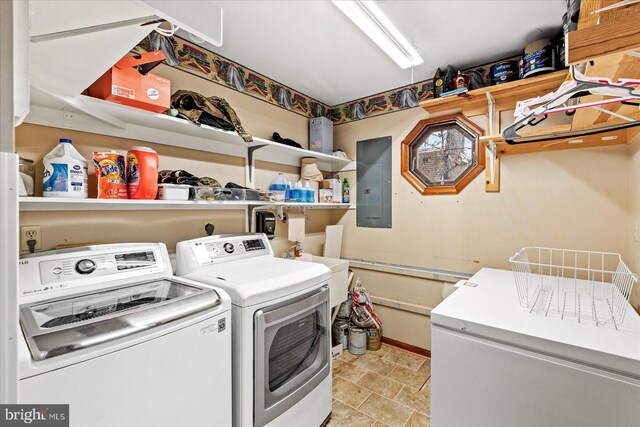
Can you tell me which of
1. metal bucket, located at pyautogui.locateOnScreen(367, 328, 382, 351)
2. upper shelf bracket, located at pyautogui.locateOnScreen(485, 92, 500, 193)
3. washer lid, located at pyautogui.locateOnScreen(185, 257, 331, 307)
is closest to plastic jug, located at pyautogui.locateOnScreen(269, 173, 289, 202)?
washer lid, located at pyautogui.locateOnScreen(185, 257, 331, 307)

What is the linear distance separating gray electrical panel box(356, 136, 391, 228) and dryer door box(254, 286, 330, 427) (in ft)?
4.66

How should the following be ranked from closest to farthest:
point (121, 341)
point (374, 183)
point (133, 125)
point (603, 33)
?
point (603, 33) < point (121, 341) < point (133, 125) < point (374, 183)

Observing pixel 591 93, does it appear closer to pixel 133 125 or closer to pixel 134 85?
pixel 134 85

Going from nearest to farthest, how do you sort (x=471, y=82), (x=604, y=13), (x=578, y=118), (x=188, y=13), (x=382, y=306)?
(x=188, y=13)
(x=604, y=13)
(x=578, y=118)
(x=471, y=82)
(x=382, y=306)

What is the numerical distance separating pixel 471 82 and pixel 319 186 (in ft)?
5.46

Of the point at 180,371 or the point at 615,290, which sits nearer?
the point at 180,371

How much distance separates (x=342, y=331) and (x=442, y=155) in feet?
6.32

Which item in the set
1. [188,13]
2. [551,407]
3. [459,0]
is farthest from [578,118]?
[188,13]

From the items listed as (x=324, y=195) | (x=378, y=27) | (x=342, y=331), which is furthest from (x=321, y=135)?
(x=342, y=331)

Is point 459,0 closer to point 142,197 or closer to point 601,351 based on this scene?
point 601,351

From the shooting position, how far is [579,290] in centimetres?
163

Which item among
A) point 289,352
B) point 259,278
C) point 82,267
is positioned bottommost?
point 289,352

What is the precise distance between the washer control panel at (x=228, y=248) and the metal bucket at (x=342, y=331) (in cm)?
118

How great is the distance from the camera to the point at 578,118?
4.85 feet
